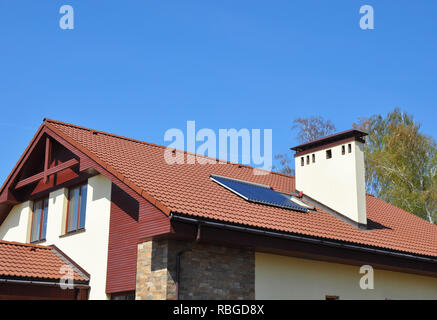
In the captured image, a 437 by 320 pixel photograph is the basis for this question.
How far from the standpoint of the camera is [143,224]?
11734mm

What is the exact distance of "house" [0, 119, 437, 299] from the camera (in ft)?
38.3

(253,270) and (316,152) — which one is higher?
(316,152)

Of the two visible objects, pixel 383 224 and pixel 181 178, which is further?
pixel 383 224

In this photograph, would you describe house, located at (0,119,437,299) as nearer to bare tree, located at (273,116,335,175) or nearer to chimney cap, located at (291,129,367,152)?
chimney cap, located at (291,129,367,152)

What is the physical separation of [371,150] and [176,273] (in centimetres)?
2745

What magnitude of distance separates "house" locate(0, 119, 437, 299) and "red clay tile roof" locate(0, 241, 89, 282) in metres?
0.04

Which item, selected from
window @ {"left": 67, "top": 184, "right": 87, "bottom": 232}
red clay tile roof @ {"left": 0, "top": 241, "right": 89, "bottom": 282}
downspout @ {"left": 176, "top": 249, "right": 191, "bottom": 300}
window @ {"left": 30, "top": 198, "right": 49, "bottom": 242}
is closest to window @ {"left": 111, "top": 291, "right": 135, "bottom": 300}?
red clay tile roof @ {"left": 0, "top": 241, "right": 89, "bottom": 282}

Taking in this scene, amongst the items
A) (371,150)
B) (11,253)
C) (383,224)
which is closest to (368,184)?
(371,150)

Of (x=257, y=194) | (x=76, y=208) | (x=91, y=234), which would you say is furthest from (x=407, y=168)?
(x=91, y=234)

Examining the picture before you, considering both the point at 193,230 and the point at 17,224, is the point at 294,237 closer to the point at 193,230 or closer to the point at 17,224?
the point at 193,230

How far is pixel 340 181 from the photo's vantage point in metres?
16.5

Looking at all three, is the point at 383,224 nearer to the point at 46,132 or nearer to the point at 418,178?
the point at 46,132

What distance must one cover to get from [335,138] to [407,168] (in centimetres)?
1862
